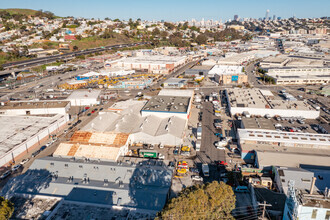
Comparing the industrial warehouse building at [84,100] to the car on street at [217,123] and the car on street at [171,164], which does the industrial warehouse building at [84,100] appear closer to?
the car on street at [217,123]

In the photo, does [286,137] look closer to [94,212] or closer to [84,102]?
[94,212]

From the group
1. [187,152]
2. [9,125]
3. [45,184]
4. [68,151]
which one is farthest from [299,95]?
[9,125]

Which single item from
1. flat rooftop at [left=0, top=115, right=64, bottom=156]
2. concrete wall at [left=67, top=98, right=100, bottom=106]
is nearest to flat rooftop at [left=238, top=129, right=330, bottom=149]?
flat rooftop at [left=0, top=115, right=64, bottom=156]

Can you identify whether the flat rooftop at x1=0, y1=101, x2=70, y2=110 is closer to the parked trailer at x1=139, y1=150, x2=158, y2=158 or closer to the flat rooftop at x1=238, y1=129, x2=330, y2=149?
the parked trailer at x1=139, y1=150, x2=158, y2=158

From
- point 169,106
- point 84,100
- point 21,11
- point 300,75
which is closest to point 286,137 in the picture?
point 169,106

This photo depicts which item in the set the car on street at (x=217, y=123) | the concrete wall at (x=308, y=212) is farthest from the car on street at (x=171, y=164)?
the concrete wall at (x=308, y=212)

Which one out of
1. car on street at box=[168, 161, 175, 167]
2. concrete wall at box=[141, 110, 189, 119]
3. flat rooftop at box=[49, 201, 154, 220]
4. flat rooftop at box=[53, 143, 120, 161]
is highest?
concrete wall at box=[141, 110, 189, 119]
